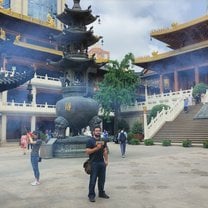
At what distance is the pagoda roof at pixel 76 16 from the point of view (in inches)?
645

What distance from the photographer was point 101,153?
561 centimetres

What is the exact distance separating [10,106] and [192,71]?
19701mm

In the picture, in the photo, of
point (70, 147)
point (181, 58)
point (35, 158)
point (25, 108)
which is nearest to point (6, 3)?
point (25, 108)

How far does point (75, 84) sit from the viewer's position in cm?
1568

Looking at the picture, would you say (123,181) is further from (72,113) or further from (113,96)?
(113,96)

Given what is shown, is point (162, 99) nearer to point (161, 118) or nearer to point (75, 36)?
point (161, 118)

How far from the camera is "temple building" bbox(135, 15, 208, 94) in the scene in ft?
103

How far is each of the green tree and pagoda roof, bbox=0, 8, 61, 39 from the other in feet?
35.5

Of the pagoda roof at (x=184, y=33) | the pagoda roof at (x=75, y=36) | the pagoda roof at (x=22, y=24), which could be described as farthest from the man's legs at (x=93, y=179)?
the pagoda roof at (x=22, y=24)

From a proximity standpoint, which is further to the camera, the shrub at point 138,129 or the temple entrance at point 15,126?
the temple entrance at point 15,126

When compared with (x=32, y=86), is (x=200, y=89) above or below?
below

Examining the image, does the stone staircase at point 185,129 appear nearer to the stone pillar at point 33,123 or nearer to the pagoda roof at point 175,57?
the pagoda roof at point 175,57

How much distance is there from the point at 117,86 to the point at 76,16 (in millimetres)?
12968

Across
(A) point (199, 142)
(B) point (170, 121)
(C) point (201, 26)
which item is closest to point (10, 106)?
(B) point (170, 121)
